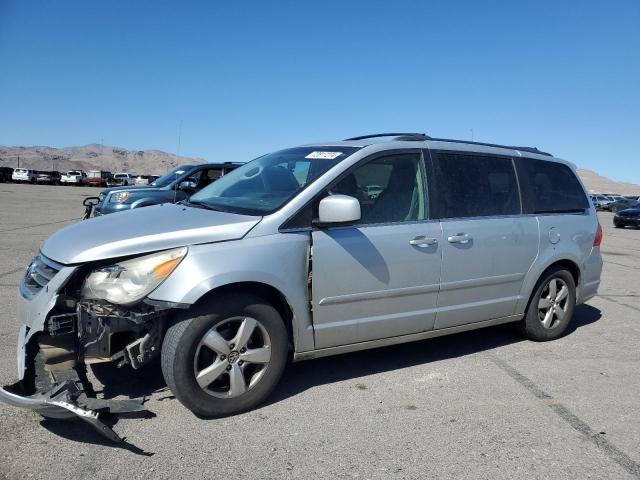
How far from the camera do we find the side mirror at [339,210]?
351cm

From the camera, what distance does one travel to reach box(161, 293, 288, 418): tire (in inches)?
126

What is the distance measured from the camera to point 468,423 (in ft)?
11.3

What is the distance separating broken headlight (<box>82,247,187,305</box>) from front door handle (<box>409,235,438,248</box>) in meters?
1.74

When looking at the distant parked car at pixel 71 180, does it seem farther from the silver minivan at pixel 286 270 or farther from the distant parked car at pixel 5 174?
the silver minivan at pixel 286 270

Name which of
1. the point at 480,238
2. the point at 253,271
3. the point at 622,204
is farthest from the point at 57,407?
the point at 622,204

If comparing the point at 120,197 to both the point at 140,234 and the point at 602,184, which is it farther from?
the point at 602,184

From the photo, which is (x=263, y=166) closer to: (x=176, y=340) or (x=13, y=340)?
(x=176, y=340)

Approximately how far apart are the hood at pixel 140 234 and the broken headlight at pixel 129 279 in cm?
7

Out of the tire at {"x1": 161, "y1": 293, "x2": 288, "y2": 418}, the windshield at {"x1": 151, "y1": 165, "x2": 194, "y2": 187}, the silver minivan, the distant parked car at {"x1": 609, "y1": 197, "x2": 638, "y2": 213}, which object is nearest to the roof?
the silver minivan

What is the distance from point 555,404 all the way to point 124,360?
2.91m

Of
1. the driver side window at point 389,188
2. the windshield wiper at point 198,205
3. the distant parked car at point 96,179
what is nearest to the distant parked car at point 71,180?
the distant parked car at point 96,179

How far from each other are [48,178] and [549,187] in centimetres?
5524

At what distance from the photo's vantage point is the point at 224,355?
3346 mm

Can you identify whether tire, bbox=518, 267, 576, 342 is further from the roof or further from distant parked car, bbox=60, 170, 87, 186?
distant parked car, bbox=60, 170, 87, 186
